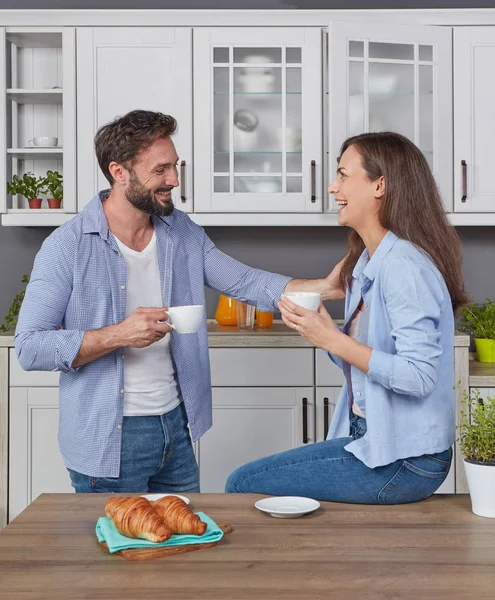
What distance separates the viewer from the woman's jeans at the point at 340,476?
1.52 meters

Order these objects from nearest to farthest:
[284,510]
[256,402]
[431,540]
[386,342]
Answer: [431,540] < [284,510] < [386,342] < [256,402]

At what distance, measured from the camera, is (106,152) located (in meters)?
2.11

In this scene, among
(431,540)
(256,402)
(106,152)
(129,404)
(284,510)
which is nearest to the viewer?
(431,540)

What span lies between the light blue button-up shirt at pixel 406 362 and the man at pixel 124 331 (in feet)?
1.64

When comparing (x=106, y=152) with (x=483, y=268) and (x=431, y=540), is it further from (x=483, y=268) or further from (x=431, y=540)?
(x=483, y=268)

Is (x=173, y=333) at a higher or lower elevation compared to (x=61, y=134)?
lower

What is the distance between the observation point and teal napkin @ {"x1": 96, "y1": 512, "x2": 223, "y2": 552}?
1206mm

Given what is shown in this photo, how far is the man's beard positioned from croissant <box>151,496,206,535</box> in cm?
95

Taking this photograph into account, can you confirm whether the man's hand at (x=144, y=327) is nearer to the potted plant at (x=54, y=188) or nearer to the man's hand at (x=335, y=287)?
the man's hand at (x=335, y=287)

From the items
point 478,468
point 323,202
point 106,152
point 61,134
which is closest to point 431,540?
point 478,468

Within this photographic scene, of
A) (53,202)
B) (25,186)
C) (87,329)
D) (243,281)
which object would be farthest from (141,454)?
(25,186)

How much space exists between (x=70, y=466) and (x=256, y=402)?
1.22 m

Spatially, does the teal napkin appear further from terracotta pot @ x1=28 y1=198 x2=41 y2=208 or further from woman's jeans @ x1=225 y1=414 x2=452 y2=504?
terracotta pot @ x1=28 y1=198 x2=41 y2=208

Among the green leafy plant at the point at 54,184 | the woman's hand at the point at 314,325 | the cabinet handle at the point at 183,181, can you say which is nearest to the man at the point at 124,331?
the woman's hand at the point at 314,325
